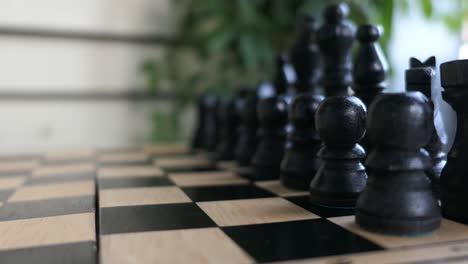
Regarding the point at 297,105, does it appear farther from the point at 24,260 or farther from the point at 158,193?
the point at 24,260

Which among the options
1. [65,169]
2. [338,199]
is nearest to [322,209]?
[338,199]

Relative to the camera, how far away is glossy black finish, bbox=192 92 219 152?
195cm

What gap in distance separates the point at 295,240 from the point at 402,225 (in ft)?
0.53

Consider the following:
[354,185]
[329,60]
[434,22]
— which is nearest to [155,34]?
[434,22]

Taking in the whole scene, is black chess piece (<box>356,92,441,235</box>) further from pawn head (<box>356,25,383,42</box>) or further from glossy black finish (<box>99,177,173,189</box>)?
glossy black finish (<box>99,177,173,189</box>)

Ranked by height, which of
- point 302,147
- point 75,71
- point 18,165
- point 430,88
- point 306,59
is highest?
point 75,71

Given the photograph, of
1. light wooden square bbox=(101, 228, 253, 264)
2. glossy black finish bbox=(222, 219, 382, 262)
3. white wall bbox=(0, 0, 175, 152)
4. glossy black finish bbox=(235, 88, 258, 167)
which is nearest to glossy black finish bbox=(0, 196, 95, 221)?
light wooden square bbox=(101, 228, 253, 264)

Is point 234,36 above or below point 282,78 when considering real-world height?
above

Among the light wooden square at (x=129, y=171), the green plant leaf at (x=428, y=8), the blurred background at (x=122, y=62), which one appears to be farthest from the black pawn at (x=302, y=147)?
the blurred background at (x=122, y=62)

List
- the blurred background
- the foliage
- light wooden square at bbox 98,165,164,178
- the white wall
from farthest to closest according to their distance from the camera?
the white wall < the blurred background < the foliage < light wooden square at bbox 98,165,164,178

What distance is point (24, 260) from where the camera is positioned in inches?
23.0

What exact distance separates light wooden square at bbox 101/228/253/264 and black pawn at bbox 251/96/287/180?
521 millimetres

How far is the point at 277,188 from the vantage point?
1.05 metres

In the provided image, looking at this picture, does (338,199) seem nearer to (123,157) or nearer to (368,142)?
(368,142)
